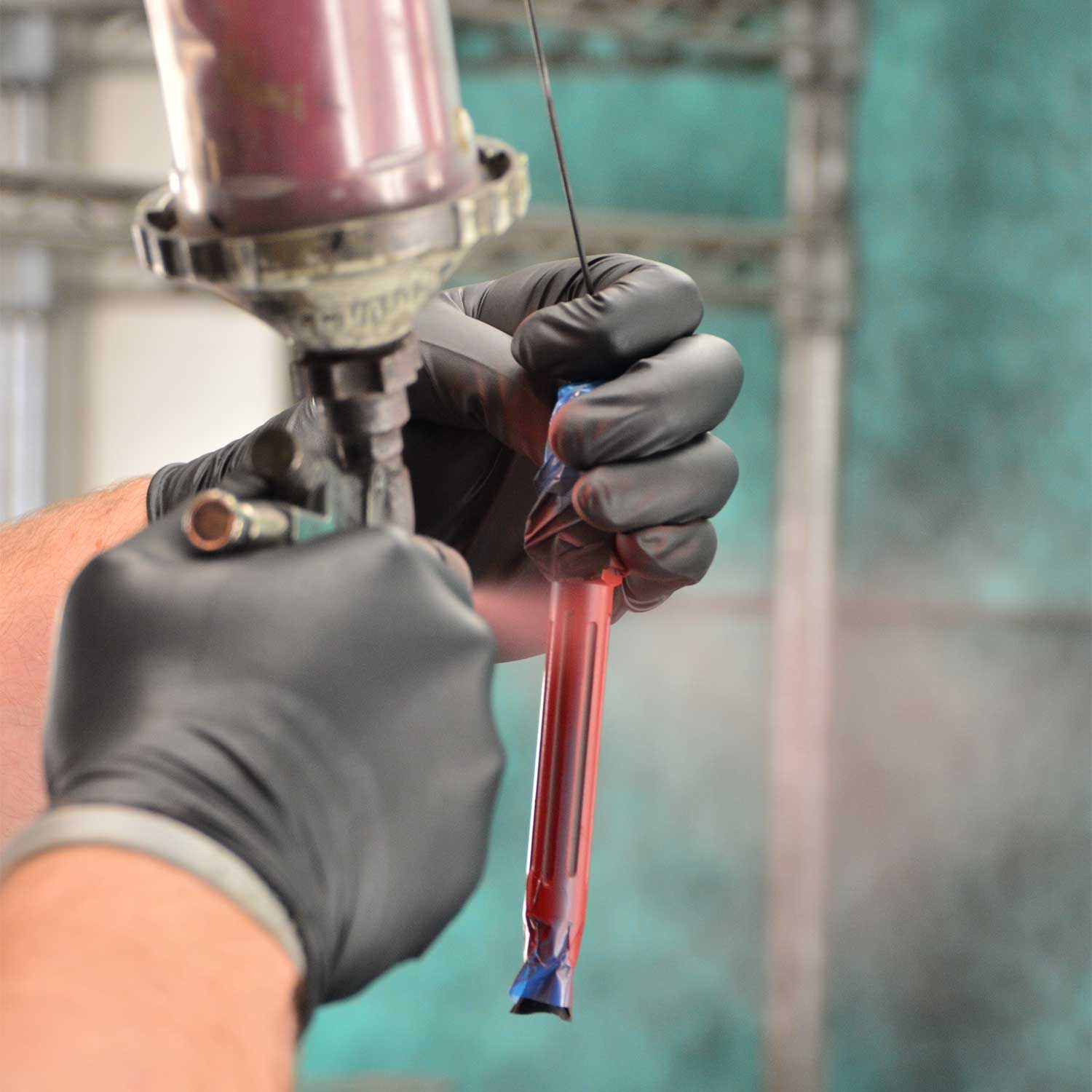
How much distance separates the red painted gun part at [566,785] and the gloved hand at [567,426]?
6cm

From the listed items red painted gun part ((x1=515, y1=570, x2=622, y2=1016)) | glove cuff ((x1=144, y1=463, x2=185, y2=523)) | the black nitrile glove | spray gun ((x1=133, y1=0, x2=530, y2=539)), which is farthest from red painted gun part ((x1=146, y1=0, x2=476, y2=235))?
glove cuff ((x1=144, y1=463, x2=185, y2=523))

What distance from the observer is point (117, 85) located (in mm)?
2592

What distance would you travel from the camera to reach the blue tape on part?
626 millimetres

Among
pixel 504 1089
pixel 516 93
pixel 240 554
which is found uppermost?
pixel 240 554

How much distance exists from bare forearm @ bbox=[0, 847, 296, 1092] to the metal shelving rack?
2.18 metres

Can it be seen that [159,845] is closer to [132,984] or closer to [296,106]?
[132,984]

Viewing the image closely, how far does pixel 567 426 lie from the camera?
591mm

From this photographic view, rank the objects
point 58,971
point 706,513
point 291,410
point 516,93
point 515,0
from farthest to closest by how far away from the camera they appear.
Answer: point 516,93
point 515,0
point 291,410
point 706,513
point 58,971

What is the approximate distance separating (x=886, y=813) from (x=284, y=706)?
8.13 feet

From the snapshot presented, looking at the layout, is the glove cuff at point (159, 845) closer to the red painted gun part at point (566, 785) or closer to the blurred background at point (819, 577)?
the red painted gun part at point (566, 785)

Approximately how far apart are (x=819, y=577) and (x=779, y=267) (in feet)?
2.24

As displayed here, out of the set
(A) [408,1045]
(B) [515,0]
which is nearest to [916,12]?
(B) [515,0]

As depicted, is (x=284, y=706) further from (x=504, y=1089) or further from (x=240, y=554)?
(x=504, y=1089)

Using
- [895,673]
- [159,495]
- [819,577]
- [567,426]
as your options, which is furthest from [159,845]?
[895,673]
